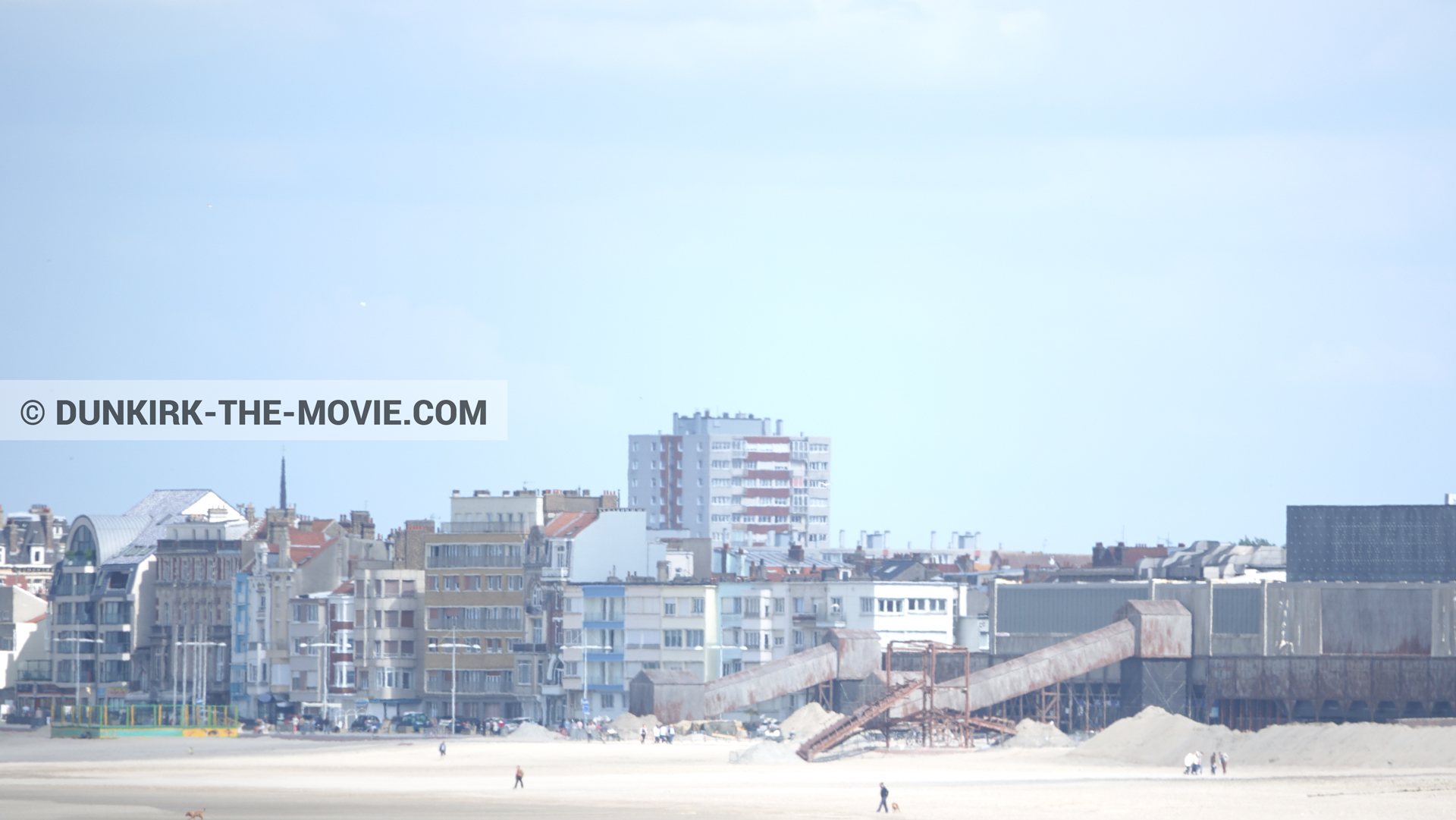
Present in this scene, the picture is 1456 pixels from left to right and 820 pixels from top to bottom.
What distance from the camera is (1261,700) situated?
126875 mm

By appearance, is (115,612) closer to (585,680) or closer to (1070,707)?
(585,680)

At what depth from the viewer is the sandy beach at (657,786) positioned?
83.0 meters

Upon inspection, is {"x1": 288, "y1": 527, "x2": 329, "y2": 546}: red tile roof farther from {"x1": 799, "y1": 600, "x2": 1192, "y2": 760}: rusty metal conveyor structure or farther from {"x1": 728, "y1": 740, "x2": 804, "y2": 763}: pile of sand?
{"x1": 728, "y1": 740, "x2": 804, "y2": 763}: pile of sand

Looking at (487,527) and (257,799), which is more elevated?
(487,527)

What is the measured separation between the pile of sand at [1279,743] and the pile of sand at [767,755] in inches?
549

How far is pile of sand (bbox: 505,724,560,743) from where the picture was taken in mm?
142750

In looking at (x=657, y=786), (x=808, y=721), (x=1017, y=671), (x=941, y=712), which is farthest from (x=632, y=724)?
(x=657, y=786)

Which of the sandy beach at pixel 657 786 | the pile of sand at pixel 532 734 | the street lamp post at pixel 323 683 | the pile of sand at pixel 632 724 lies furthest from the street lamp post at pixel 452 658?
the sandy beach at pixel 657 786

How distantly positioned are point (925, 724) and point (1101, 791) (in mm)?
33727

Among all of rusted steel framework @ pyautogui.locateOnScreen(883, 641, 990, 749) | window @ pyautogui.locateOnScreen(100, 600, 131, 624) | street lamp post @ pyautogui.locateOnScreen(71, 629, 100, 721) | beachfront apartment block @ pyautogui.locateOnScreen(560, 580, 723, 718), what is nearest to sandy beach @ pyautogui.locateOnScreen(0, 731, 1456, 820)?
rusted steel framework @ pyautogui.locateOnScreen(883, 641, 990, 749)

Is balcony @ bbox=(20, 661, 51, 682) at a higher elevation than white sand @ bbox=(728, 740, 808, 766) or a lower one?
lower

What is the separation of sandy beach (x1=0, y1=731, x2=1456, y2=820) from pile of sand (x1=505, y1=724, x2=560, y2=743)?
41.2ft

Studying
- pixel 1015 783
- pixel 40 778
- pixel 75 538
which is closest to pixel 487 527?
pixel 75 538

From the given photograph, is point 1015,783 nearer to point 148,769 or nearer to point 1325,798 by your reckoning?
point 1325,798
